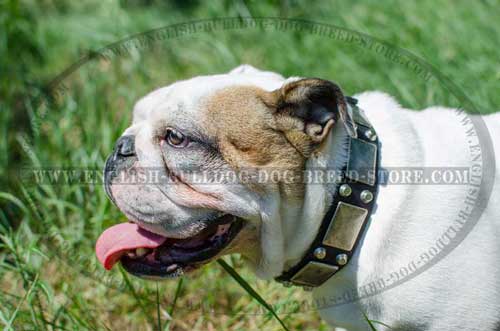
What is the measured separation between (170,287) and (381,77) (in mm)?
1803

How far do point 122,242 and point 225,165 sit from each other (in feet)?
1.62

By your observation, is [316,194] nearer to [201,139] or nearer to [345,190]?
[345,190]

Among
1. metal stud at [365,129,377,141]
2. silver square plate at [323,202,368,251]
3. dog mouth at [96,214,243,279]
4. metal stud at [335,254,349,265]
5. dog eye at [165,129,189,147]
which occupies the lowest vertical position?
dog mouth at [96,214,243,279]

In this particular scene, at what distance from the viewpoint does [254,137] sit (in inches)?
81.9

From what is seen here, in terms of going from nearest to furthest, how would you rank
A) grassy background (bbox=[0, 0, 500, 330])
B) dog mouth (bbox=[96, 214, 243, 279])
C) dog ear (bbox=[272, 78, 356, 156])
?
dog ear (bbox=[272, 78, 356, 156])
dog mouth (bbox=[96, 214, 243, 279])
grassy background (bbox=[0, 0, 500, 330])

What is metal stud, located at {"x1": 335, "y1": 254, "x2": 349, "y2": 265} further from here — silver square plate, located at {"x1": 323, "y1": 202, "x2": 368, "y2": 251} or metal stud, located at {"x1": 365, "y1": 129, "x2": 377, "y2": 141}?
metal stud, located at {"x1": 365, "y1": 129, "x2": 377, "y2": 141}

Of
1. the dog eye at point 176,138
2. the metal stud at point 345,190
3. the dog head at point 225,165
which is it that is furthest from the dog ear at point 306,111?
Answer: the dog eye at point 176,138

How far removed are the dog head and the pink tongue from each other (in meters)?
0.06

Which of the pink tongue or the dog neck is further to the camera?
the pink tongue

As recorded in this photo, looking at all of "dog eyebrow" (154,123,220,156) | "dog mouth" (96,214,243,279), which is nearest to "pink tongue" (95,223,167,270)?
"dog mouth" (96,214,243,279)

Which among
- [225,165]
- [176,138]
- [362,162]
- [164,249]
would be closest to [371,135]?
[362,162]

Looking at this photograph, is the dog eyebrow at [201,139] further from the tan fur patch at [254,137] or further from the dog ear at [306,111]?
the dog ear at [306,111]

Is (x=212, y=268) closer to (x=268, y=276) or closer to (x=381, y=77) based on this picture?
(x=268, y=276)

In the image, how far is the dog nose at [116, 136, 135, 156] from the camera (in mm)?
2258
